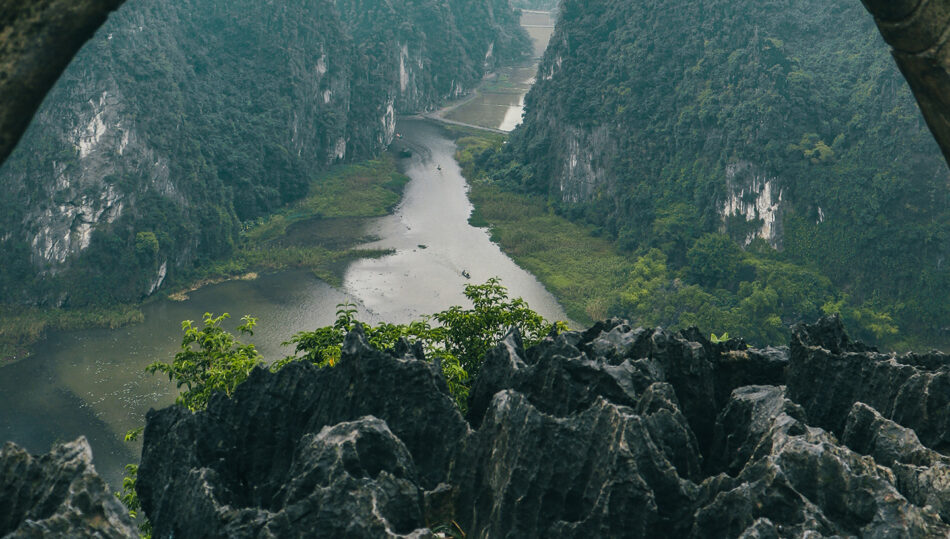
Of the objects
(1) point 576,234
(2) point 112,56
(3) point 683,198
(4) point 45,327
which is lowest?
(4) point 45,327

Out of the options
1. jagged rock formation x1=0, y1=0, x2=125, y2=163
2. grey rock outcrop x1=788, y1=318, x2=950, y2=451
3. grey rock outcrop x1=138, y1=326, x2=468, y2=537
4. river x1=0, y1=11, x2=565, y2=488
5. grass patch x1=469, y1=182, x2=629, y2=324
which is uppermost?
A: jagged rock formation x1=0, y1=0, x2=125, y2=163

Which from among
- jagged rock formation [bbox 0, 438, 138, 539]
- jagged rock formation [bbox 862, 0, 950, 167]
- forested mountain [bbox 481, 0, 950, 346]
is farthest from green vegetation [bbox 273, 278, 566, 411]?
forested mountain [bbox 481, 0, 950, 346]

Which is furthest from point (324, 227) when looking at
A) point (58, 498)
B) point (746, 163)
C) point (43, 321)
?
point (58, 498)

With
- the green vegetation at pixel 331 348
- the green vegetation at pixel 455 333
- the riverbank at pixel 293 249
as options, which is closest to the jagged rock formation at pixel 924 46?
the green vegetation at pixel 331 348

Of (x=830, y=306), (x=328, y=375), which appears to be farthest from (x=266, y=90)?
(x=328, y=375)

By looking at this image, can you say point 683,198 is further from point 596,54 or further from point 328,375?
A: point 328,375

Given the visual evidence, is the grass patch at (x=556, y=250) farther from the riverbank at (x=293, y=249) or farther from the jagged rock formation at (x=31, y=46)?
the jagged rock formation at (x=31, y=46)

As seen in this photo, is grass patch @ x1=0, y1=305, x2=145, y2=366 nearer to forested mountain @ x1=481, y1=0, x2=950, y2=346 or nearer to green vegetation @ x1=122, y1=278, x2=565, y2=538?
green vegetation @ x1=122, y1=278, x2=565, y2=538
